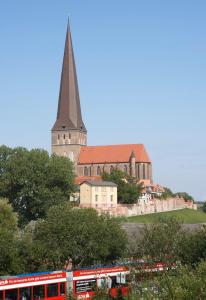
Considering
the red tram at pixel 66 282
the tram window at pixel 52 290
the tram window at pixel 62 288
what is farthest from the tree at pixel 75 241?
the tram window at pixel 52 290

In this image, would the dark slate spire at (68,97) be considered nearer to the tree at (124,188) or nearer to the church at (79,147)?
the church at (79,147)

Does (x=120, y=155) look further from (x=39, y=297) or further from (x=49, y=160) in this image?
(x=39, y=297)

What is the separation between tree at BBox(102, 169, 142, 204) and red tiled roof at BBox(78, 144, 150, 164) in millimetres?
26181

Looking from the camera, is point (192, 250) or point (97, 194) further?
point (97, 194)

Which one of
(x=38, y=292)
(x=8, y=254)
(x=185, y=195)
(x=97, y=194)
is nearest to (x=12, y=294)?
(x=38, y=292)

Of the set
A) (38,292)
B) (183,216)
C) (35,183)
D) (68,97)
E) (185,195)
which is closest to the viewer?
(38,292)

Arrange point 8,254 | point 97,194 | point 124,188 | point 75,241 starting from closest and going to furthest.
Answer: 1. point 8,254
2. point 75,241
3. point 97,194
4. point 124,188

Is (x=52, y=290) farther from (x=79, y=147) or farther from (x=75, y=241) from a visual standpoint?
(x=79, y=147)

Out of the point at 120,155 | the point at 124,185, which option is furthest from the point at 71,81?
the point at 124,185

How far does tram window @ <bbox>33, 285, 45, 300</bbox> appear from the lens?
107 feet

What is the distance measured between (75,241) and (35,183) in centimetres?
5581

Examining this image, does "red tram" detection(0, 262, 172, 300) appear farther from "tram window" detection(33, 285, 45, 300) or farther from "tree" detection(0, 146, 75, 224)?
"tree" detection(0, 146, 75, 224)

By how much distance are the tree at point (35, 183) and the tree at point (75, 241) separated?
49238 millimetres

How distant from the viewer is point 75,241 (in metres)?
44.3
